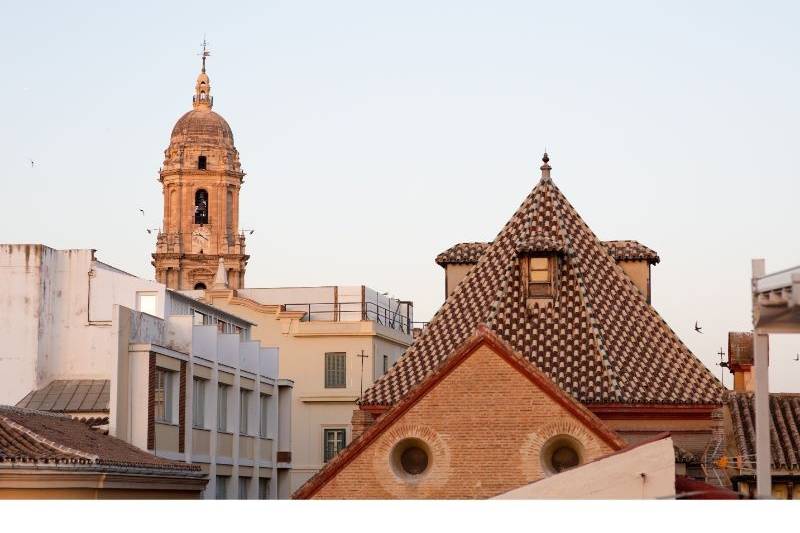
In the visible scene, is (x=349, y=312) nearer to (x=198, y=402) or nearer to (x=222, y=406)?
(x=222, y=406)

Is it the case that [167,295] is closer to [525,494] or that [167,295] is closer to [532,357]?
[532,357]

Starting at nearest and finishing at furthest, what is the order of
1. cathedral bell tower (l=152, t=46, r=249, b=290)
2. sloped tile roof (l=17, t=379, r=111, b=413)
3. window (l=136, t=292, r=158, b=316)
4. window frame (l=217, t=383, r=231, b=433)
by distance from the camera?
sloped tile roof (l=17, t=379, r=111, b=413)
window (l=136, t=292, r=158, b=316)
window frame (l=217, t=383, r=231, b=433)
cathedral bell tower (l=152, t=46, r=249, b=290)

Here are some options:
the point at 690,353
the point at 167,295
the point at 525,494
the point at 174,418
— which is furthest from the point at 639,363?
the point at 167,295

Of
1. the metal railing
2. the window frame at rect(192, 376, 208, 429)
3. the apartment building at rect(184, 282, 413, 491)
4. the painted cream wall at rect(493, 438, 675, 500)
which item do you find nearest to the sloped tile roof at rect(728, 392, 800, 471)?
the painted cream wall at rect(493, 438, 675, 500)

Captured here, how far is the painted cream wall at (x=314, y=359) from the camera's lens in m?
83.4

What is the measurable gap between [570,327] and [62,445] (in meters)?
13.8

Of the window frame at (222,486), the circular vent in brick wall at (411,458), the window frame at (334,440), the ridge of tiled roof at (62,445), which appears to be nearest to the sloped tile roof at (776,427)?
the circular vent in brick wall at (411,458)

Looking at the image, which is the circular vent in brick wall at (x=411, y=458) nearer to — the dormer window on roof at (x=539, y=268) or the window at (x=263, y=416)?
the dormer window on roof at (x=539, y=268)

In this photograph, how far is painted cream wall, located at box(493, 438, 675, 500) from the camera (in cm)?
2756

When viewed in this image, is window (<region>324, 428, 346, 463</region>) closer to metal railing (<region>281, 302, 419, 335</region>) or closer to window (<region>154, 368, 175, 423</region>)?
metal railing (<region>281, 302, 419, 335</region>)

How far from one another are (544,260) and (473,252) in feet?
13.1

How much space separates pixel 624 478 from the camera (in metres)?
27.8

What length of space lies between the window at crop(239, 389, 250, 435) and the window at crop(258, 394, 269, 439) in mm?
1462

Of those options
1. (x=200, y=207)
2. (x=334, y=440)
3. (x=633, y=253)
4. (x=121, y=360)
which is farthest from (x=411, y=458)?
(x=200, y=207)
